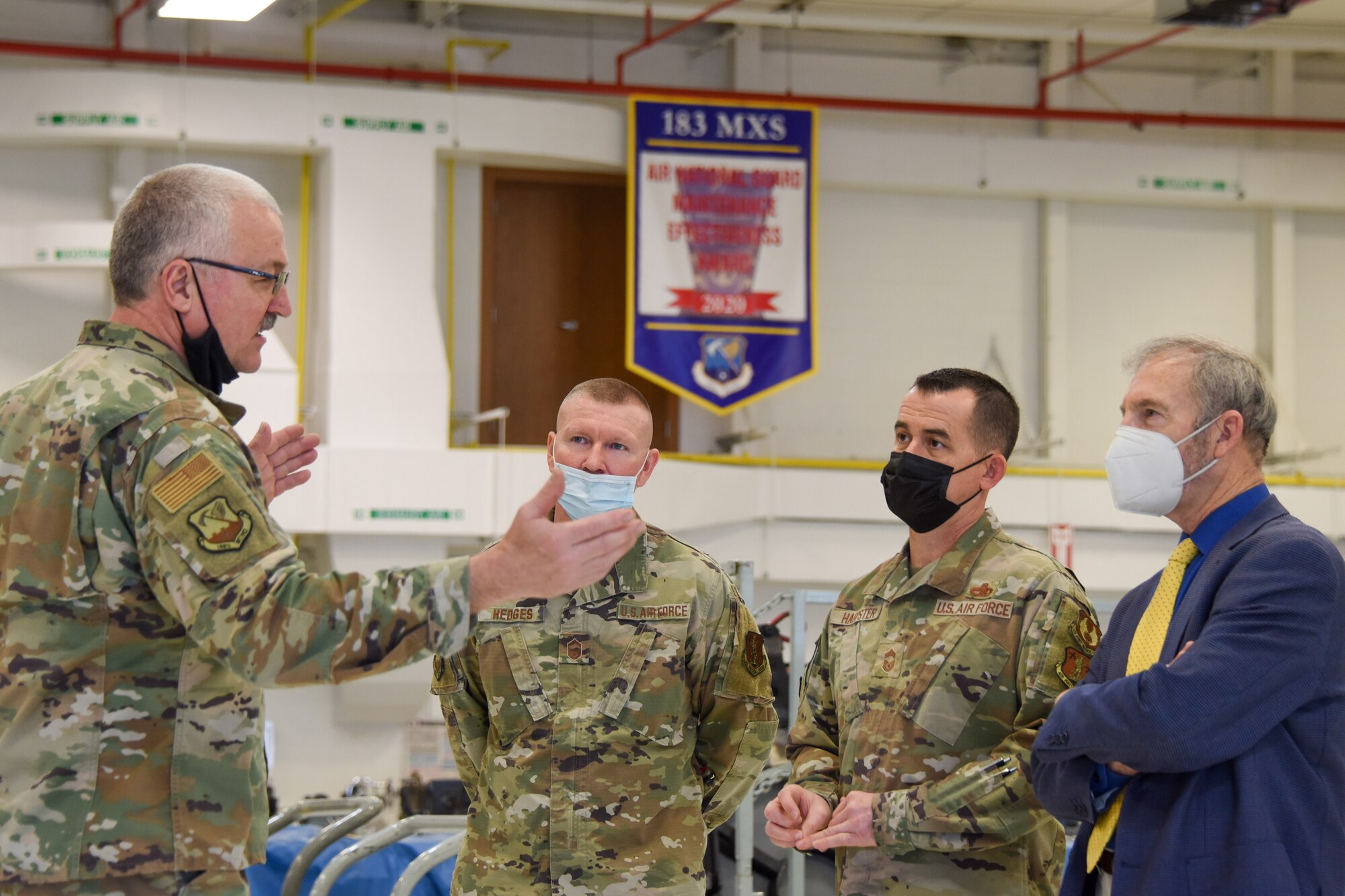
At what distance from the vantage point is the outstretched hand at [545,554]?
1501 mm

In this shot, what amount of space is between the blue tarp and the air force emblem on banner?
4308 mm

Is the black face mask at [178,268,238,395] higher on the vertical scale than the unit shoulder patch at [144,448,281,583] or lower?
higher

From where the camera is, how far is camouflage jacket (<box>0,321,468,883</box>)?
1.52 metres

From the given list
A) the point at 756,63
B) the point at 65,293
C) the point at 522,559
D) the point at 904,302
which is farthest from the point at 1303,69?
the point at 522,559

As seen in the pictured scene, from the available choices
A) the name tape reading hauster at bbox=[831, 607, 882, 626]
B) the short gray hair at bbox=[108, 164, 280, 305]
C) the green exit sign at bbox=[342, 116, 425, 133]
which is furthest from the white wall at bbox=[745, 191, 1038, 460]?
the short gray hair at bbox=[108, 164, 280, 305]

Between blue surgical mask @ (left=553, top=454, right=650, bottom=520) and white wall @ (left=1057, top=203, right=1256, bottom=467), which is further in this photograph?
white wall @ (left=1057, top=203, right=1256, bottom=467)

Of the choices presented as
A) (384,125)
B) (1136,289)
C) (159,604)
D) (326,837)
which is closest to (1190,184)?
(1136,289)

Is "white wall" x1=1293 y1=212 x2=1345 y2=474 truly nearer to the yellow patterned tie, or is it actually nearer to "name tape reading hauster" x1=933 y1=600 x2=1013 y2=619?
Result: "name tape reading hauster" x1=933 y1=600 x2=1013 y2=619

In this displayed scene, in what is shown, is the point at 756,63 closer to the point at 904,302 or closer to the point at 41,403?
the point at 904,302

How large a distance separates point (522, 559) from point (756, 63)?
8.28 meters

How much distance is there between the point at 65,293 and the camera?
8.11 metres

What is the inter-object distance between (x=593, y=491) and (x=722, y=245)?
19.0 ft

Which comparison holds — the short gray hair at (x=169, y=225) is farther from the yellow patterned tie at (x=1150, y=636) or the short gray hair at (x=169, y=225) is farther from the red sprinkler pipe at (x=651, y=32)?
the red sprinkler pipe at (x=651, y=32)

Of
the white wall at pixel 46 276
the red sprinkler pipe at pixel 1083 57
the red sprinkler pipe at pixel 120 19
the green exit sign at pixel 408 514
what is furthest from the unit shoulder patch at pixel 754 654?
the red sprinkler pipe at pixel 1083 57
